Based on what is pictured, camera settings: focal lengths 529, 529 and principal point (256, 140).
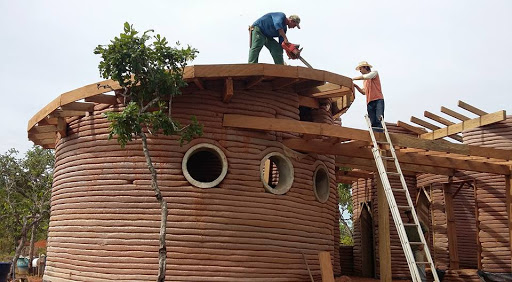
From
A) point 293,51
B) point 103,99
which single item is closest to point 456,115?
point 293,51

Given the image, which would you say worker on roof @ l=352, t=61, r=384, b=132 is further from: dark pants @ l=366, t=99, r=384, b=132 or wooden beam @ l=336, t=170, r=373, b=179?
wooden beam @ l=336, t=170, r=373, b=179

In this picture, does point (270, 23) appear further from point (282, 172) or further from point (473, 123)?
point (473, 123)

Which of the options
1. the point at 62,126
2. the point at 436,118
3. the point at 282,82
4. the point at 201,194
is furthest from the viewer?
the point at 436,118

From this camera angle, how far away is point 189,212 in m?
9.15

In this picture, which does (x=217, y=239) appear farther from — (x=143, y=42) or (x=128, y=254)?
(x=143, y=42)

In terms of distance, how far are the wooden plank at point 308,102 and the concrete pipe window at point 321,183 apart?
1314 millimetres

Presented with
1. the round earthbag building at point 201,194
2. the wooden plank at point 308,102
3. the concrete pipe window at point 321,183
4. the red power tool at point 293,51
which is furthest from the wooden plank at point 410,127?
the red power tool at point 293,51

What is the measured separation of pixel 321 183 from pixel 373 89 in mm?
2363

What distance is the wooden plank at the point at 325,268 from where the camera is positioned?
9.39 metres

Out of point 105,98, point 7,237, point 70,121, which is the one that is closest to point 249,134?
point 105,98

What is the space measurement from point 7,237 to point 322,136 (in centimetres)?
3260

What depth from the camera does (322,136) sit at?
390 inches

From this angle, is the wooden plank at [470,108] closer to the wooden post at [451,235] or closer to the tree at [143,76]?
the wooden post at [451,235]

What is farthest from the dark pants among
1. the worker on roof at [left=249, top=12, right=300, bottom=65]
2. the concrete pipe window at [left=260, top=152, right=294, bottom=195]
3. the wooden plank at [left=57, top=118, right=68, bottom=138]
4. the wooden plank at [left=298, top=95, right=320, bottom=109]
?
the wooden plank at [left=57, top=118, right=68, bottom=138]
